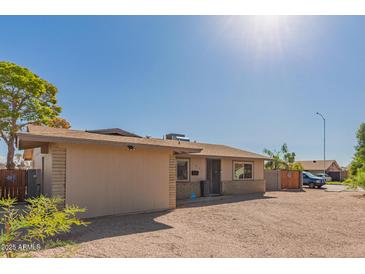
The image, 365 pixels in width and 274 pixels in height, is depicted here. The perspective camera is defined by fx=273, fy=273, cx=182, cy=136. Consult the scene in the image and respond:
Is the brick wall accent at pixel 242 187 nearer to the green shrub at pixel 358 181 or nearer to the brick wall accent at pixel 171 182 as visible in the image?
the green shrub at pixel 358 181

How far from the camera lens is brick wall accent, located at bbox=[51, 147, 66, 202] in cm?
794

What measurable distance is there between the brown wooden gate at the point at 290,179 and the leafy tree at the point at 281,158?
9.16 metres

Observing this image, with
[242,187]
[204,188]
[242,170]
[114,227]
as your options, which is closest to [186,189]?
[204,188]

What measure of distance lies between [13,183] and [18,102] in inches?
396

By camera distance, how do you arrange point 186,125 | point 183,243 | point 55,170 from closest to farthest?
point 183,243 → point 55,170 → point 186,125

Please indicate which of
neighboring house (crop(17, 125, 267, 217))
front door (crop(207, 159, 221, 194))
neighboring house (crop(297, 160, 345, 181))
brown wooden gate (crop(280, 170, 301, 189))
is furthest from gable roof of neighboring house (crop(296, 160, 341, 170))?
neighboring house (crop(17, 125, 267, 217))

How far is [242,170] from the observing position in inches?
680

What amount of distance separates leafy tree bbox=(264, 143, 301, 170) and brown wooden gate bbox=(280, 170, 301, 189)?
30.0 feet

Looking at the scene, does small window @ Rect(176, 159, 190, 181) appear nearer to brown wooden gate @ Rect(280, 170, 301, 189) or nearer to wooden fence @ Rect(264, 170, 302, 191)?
wooden fence @ Rect(264, 170, 302, 191)

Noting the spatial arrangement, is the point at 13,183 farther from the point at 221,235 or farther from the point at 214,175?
the point at 214,175

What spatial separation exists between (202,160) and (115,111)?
Answer: 8.03 m
